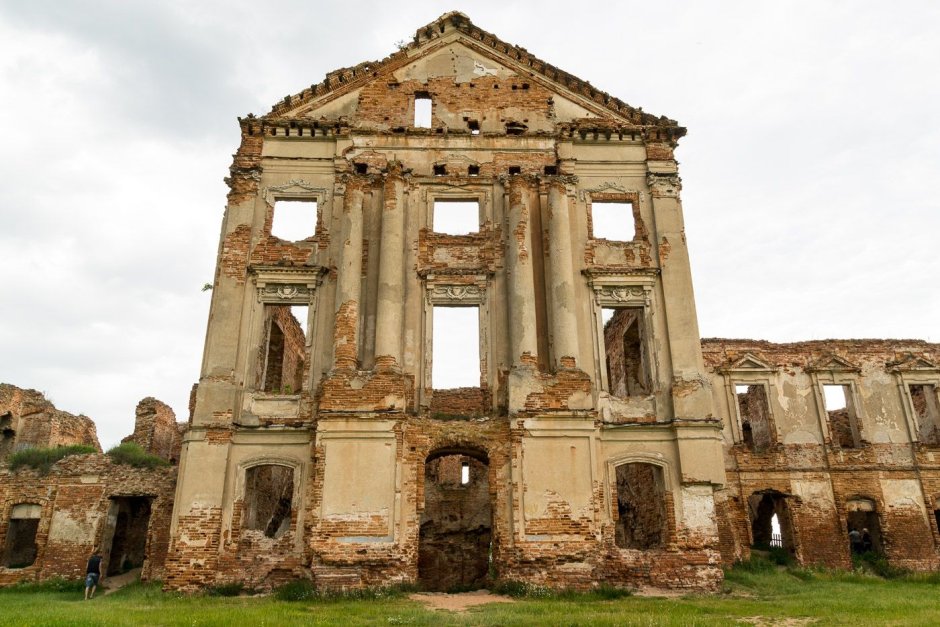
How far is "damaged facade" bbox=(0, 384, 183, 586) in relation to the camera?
14.7 m

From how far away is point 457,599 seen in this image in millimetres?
11055

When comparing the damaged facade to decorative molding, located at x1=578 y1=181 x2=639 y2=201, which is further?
decorative molding, located at x1=578 y1=181 x2=639 y2=201

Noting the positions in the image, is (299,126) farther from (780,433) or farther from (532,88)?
(780,433)

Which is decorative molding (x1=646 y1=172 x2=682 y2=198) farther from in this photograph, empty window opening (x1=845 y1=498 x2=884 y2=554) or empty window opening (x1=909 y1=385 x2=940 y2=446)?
empty window opening (x1=909 y1=385 x2=940 y2=446)

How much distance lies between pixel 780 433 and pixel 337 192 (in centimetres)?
1403

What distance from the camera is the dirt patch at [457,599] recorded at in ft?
33.7

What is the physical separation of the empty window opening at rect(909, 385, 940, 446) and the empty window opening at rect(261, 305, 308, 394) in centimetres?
1835

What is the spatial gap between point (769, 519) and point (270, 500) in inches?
580

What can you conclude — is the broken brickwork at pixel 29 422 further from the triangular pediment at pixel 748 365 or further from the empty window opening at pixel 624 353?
the triangular pediment at pixel 748 365

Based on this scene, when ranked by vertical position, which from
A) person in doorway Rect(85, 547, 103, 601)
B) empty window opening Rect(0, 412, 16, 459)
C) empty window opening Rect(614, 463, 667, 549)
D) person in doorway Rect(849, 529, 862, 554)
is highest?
empty window opening Rect(0, 412, 16, 459)

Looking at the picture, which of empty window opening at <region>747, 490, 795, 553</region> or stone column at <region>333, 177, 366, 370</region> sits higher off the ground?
stone column at <region>333, 177, 366, 370</region>

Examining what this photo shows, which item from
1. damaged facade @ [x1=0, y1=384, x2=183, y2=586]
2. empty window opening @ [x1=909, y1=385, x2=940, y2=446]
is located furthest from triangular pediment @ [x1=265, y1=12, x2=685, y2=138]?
empty window opening @ [x1=909, y1=385, x2=940, y2=446]

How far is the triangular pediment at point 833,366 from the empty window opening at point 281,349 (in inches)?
585

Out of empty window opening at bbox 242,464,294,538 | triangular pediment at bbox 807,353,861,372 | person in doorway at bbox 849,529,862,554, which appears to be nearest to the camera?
empty window opening at bbox 242,464,294,538
